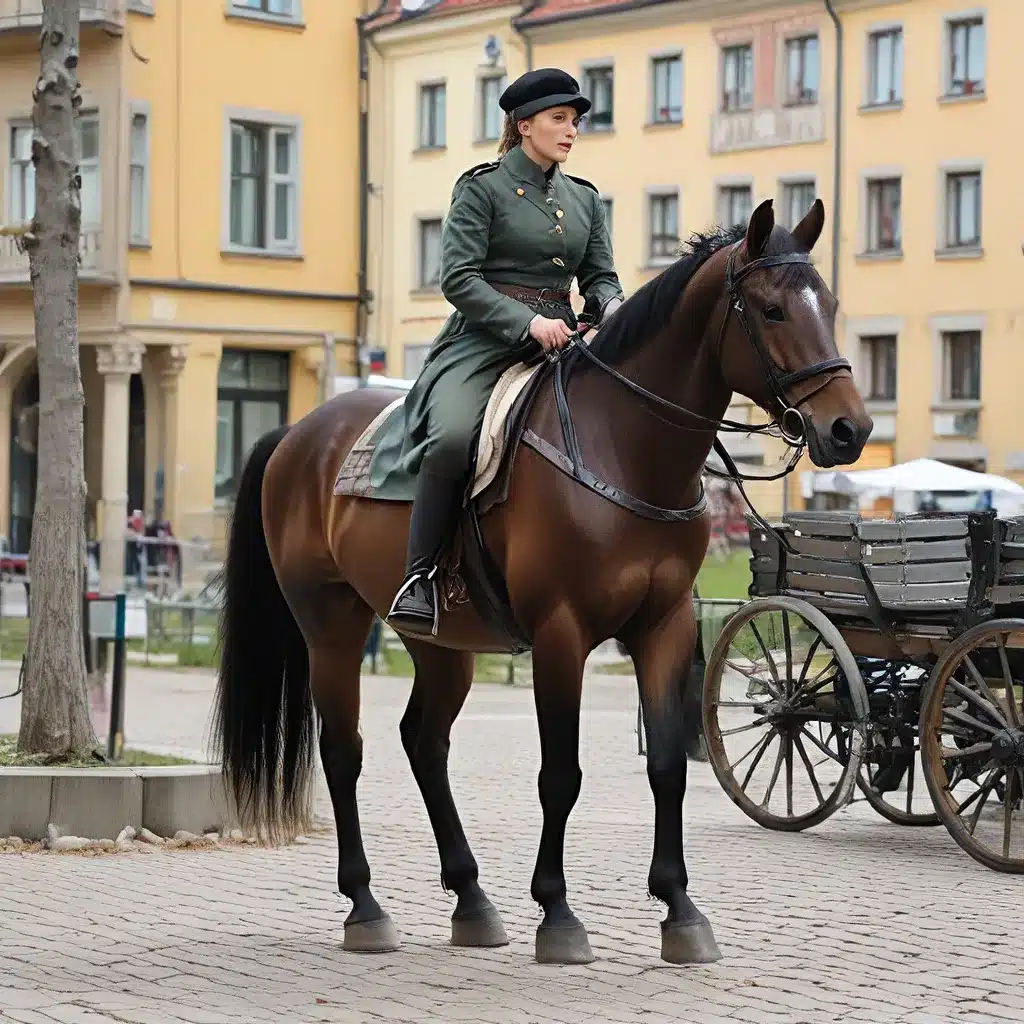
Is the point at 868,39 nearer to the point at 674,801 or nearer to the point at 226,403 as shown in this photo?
the point at 226,403

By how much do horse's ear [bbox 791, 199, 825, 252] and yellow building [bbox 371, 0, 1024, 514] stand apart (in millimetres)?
35306

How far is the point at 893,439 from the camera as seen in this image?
149 ft

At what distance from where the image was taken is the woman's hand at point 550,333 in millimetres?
6898

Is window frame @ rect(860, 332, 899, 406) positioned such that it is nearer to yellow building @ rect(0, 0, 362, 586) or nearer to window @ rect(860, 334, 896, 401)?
window @ rect(860, 334, 896, 401)

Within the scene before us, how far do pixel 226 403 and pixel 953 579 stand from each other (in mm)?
27878

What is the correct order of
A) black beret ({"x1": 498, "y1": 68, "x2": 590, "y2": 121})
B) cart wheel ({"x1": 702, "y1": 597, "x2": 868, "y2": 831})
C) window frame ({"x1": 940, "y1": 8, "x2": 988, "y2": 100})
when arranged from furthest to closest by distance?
1. window frame ({"x1": 940, "y1": 8, "x2": 988, "y2": 100})
2. cart wheel ({"x1": 702, "y1": 597, "x2": 868, "y2": 831})
3. black beret ({"x1": 498, "y1": 68, "x2": 590, "y2": 121})

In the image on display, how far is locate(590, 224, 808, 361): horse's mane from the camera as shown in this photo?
266 inches

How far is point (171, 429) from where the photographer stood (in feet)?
118

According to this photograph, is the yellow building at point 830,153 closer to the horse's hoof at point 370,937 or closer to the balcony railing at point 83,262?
the balcony railing at point 83,262

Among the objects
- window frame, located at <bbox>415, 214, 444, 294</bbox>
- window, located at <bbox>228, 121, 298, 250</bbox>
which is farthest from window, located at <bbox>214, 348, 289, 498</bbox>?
window frame, located at <bbox>415, 214, 444, 294</bbox>

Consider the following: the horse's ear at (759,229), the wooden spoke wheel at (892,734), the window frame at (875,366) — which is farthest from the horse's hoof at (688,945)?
the window frame at (875,366)

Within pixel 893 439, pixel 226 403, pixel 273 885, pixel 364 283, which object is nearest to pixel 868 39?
pixel 893 439

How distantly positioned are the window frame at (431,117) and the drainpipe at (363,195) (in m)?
9.60

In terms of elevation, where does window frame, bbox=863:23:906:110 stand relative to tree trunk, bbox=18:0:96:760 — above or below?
above
